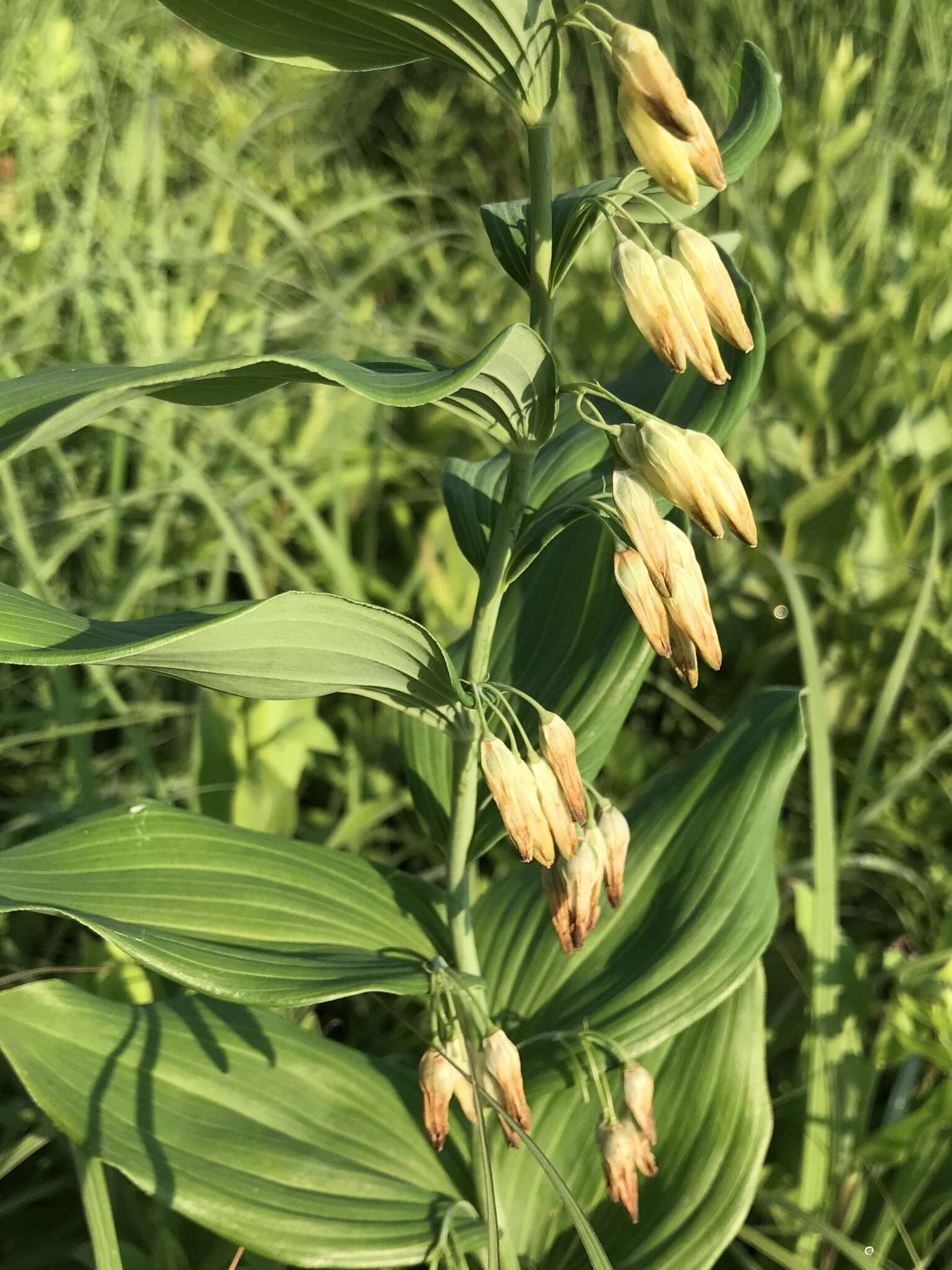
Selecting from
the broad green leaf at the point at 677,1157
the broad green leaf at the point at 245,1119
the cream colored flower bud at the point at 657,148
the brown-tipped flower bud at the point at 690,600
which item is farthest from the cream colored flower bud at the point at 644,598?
the broad green leaf at the point at 245,1119

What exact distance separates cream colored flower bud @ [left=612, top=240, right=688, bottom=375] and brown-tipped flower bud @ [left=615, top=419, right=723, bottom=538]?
4 centimetres

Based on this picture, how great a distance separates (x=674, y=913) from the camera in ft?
3.72

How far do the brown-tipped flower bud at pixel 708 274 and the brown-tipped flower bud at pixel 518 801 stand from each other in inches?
13.1

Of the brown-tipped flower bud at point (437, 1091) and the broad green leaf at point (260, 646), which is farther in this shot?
the brown-tipped flower bud at point (437, 1091)

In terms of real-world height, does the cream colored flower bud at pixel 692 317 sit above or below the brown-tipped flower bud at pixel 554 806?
above

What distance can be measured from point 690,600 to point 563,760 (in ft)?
0.51

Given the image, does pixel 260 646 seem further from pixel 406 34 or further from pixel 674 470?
pixel 406 34

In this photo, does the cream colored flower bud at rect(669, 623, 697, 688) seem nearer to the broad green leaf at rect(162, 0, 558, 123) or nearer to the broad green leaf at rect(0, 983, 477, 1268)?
the broad green leaf at rect(162, 0, 558, 123)

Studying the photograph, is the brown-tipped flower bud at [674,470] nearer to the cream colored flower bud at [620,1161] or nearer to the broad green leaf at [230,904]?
the broad green leaf at [230,904]

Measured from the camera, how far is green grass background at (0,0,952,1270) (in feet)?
5.04

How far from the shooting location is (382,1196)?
3.51ft

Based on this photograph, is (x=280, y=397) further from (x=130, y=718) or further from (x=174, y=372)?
(x=174, y=372)

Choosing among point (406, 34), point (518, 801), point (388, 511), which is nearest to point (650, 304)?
point (406, 34)

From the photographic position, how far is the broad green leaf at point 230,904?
2.76ft
